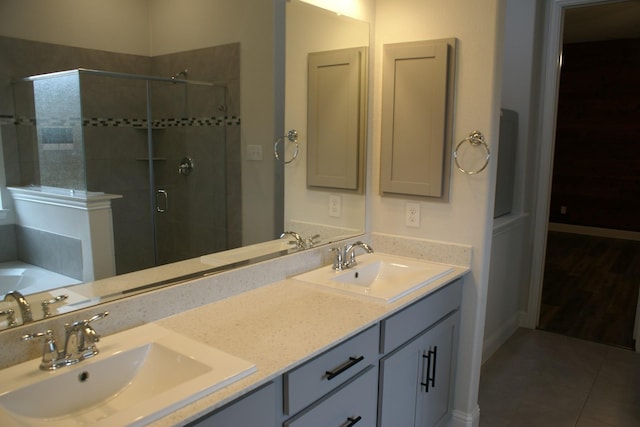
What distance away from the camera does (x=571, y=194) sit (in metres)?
7.44

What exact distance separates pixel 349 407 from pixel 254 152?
3.35ft

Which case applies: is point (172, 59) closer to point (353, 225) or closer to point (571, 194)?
point (353, 225)

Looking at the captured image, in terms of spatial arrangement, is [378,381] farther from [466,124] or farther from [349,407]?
[466,124]

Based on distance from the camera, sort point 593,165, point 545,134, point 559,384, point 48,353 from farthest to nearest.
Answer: point 593,165, point 545,134, point 559,384, point 48,353

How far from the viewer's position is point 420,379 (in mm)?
2055

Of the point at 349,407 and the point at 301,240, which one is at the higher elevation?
the point at 301,240

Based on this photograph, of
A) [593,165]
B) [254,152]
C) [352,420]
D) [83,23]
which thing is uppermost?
[83,23]

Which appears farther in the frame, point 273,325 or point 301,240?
point 301,240

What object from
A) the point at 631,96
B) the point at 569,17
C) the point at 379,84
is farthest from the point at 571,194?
the point at 379,84

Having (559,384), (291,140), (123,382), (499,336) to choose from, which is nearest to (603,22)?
(499,336)

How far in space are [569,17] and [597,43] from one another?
5.92 ft

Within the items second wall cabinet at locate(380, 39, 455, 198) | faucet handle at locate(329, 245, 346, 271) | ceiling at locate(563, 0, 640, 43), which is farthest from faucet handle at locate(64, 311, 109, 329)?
ceiling at locate(563, 0, 640, 43)

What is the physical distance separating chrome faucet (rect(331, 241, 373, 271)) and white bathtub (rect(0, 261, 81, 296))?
1.15 m

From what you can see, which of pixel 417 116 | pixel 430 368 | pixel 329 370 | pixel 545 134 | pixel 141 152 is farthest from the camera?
pixel 545 134
